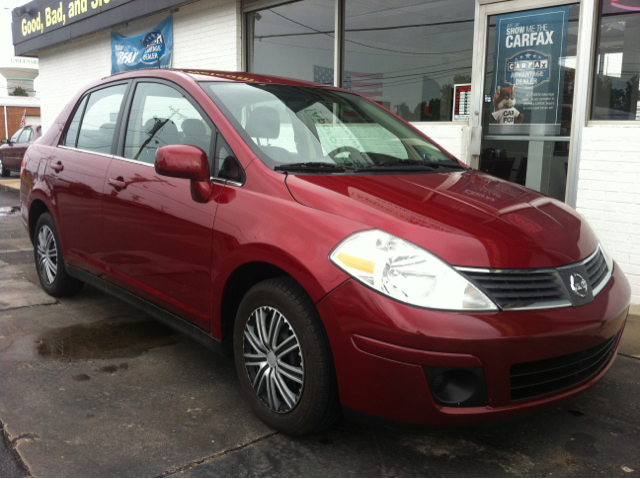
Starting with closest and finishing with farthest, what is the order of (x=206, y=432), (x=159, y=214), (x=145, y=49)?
1. (x=206, y=432)
2. (x=159, y=214)
3. (x=145, y=49)

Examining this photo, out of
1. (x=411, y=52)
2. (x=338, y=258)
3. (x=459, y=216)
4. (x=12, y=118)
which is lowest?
(x=338, y=258)

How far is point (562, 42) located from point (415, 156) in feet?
8.81

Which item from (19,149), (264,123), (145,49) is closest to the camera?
(264,123)

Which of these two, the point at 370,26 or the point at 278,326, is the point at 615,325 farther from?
the point at 370,26

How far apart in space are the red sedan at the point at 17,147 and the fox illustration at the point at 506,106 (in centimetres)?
1330

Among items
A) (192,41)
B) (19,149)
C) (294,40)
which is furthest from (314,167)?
(19,149)

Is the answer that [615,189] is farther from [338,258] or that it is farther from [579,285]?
[338,258]

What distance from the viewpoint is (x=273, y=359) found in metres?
2.69

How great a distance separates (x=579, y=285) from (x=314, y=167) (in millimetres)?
1288

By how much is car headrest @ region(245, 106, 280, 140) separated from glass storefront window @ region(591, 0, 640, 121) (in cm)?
329

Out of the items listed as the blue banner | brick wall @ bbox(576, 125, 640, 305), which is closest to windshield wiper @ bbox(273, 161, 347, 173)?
brick wall @ bbox(576, 125, 640, 305)

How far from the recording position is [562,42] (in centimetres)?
535

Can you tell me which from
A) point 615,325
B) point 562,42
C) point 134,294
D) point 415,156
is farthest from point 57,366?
point 562,42

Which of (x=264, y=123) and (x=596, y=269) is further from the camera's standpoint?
(x=264, y=123)
